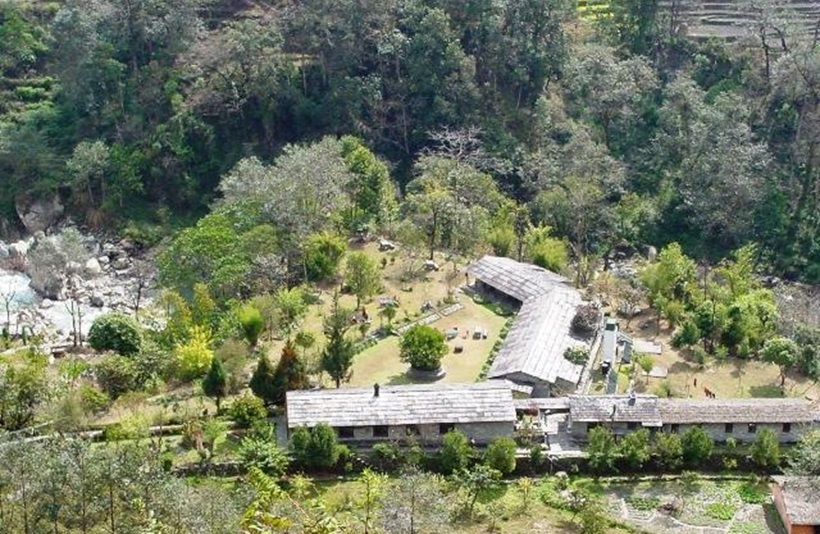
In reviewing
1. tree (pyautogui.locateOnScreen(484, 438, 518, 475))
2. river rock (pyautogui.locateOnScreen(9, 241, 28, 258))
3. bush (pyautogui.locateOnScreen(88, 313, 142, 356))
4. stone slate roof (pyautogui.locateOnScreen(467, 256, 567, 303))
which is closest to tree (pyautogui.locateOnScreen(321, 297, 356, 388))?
tree (pyautogui.locateOnScreen(484, 438, 518, 475))

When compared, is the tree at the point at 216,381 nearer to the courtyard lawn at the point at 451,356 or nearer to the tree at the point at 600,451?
the courtyard lawn at the point at 451,356

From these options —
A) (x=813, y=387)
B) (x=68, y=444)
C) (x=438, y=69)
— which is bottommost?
(x=813, y=387)

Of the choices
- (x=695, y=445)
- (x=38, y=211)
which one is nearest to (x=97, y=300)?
(x=38, y=211)

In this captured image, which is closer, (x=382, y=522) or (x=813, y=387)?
(x=382, y=522)

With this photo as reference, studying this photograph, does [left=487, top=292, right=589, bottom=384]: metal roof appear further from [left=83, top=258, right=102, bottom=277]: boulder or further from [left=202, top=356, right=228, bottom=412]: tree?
[left=83, top=258, right=102, bottom=277]: boulder

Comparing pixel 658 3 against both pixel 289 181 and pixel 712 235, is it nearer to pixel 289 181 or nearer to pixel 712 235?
pixel 712 235

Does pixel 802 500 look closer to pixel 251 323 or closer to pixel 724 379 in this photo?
pixel 724 379

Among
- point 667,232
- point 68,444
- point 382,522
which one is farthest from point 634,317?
point 68,444

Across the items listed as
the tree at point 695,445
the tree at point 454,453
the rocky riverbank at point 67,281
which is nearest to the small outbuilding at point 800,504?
the tree at point 695,445
